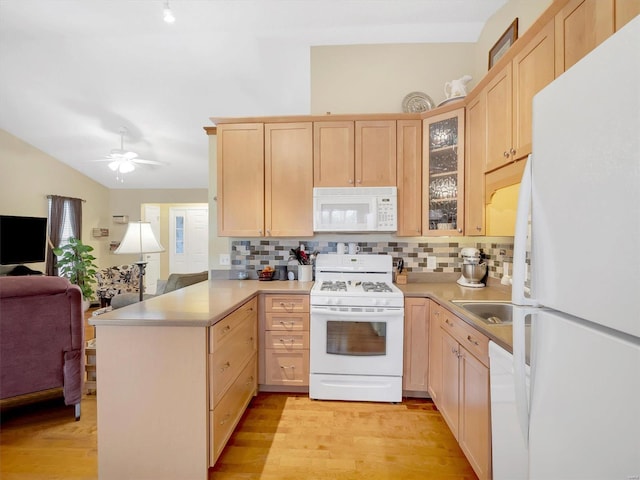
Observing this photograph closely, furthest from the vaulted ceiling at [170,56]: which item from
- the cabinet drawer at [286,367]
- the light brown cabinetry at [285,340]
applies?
the cabinet drawer at [286,367]

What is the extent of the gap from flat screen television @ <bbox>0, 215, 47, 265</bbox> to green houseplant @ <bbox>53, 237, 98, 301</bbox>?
10.2 inches

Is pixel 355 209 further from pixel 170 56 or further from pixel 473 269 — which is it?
pixel 170 56

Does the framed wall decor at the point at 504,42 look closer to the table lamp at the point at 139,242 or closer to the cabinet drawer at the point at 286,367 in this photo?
the cabinet drawer at the point at 286,367

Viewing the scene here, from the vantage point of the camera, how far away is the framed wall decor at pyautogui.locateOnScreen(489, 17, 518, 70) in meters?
2.02

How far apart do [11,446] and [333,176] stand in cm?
283

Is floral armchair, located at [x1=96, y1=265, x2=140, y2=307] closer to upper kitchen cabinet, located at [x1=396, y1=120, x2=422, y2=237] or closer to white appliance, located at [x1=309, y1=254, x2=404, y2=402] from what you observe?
white appliance, located at [x1=309, y1=254, x2=404, y2=402]

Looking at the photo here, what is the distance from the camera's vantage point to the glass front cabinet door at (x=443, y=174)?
2.32 metres

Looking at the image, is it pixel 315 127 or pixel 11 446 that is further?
pixel 315 127

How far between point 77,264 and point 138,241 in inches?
142

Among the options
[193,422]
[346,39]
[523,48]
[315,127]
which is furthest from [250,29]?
[193,422]

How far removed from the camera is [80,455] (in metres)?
1.69

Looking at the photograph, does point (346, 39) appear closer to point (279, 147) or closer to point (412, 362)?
point (279, 147)

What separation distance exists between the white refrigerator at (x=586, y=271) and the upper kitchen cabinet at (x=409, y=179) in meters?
1.68

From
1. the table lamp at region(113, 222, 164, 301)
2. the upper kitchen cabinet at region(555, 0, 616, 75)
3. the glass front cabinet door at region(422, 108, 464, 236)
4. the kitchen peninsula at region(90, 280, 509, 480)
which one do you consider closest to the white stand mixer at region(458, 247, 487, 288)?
the glass front cabinet door at region(422, 108, 464, 236)
